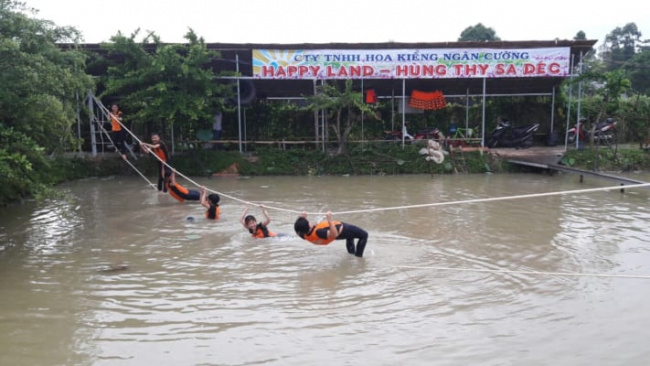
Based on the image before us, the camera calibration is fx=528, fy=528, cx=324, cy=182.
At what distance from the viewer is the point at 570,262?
7.73 metres

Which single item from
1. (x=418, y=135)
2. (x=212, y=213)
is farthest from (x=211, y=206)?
(x=418, y=135)

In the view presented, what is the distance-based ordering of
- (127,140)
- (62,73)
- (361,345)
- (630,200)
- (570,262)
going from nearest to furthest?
(361,345), (570,262), (62,73), (630,200), (127,140)

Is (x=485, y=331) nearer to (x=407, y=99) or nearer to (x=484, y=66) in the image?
(x=484, y=66)

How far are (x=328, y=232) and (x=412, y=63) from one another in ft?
40.0

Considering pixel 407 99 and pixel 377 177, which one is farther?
pixel 407 99

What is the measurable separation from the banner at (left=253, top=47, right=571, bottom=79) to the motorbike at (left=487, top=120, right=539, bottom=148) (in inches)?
97.7

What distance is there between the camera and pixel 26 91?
8.47m

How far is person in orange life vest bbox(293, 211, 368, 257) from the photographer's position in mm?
7574

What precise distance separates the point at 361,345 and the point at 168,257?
4.17 metres

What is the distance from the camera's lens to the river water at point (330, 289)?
5.01m

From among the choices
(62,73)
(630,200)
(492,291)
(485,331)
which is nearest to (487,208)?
(630,200)

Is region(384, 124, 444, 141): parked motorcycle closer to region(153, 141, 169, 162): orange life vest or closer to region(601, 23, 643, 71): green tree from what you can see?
region(153, 141, 169, 162): orange life vest

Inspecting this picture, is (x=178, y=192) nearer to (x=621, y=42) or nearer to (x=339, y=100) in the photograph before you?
(x=339, y=100)

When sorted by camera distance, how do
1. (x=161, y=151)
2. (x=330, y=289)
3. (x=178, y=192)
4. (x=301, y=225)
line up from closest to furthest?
(x=330, y=289) → (x=301, y=225) → (x=178, y=192) → (x=161, y=151)
